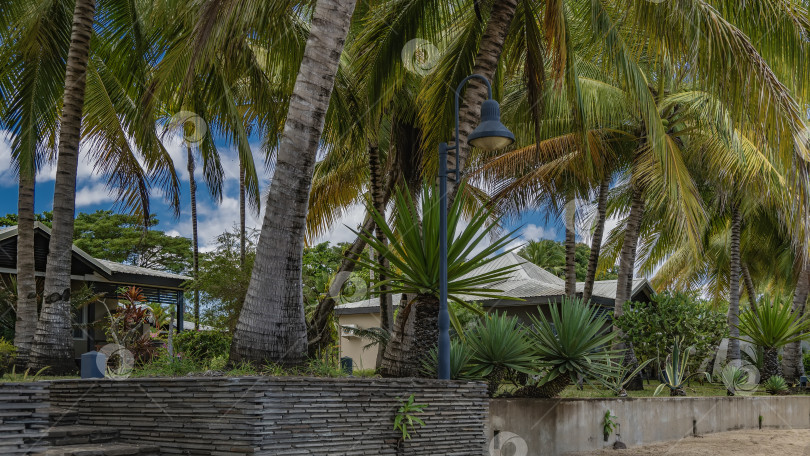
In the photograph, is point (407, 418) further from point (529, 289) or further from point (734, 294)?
point (734, 294)

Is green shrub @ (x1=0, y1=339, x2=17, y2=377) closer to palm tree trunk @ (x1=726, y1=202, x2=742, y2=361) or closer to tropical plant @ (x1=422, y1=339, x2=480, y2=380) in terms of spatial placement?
tropical plant @ (x1=422, y1=339, x2=480, y2=380)

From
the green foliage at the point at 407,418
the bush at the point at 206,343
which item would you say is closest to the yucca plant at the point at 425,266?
the green foliage at the point at 407,418

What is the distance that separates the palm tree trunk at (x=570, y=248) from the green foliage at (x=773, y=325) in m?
4.00

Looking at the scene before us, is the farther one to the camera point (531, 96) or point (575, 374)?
point (531, 96)

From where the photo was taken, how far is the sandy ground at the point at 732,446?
9.97 meters

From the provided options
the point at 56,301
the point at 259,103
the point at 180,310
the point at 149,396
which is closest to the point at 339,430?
the point at 149,396

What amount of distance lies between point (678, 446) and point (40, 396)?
9.08 meters

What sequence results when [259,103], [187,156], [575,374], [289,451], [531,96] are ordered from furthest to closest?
1. [187,156]
2. [259,103]
3. [531,96]
4. [575,374]
5. [289,451]

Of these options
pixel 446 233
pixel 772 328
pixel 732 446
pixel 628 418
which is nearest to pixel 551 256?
pixel 772 328

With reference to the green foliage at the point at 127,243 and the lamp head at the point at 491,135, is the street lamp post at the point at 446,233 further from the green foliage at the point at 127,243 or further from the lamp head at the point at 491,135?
the green foliage at the point at 127,243

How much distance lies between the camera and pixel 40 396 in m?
4.90

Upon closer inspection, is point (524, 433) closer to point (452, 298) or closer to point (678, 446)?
point (452, 298)

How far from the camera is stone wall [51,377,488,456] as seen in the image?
523 centimetres

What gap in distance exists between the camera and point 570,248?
1636 cm
